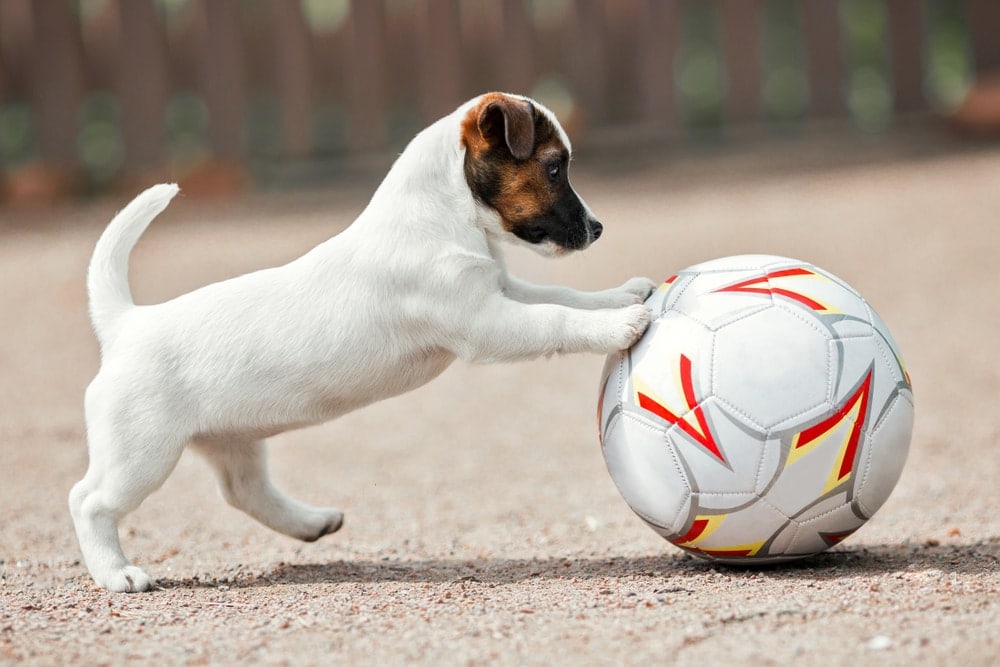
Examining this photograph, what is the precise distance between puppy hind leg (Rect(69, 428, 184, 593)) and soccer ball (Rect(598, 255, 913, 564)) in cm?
163

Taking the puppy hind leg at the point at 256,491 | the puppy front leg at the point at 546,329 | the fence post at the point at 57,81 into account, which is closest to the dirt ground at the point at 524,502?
the puppy hind leg at the point at 256,491

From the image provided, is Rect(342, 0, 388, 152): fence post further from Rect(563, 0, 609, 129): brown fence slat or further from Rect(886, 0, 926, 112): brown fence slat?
Rect(886, 0, 926, 112): brown fence slat

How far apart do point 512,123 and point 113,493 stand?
6.32 feet

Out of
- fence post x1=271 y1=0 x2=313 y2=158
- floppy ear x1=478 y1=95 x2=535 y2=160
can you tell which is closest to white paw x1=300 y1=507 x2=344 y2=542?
floppy ear x1=478 y1=95 x2=535 y2=160

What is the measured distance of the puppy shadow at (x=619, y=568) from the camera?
4.53 meters

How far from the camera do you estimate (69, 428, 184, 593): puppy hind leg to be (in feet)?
14.9

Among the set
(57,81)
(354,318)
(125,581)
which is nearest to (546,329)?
(354,318)

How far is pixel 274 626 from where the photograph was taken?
153 inches

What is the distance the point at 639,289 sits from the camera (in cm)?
473

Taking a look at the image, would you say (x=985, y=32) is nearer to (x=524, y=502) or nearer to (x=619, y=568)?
(x=524, y=502)

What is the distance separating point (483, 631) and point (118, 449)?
5.22 ft

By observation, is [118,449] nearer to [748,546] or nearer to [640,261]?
[748,546]

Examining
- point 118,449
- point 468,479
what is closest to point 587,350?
point 118,449

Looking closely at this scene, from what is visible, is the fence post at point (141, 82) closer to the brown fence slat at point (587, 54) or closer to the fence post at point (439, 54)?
the fence post at point (439, 54)
